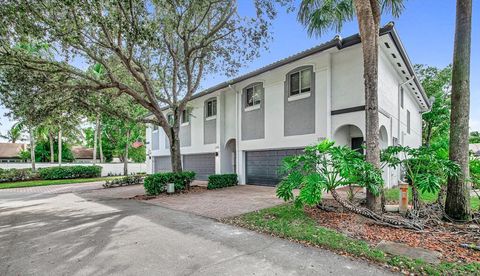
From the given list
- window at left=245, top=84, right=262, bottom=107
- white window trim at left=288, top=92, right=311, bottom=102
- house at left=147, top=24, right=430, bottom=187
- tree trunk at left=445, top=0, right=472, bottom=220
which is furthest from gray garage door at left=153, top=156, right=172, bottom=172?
tree trunk at left=445, top=0, right=472, bottom=220

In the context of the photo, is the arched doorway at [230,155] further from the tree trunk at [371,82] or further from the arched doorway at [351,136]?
the tree trunk at [371,82]

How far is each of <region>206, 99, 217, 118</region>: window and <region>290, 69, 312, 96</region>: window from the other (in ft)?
21.7

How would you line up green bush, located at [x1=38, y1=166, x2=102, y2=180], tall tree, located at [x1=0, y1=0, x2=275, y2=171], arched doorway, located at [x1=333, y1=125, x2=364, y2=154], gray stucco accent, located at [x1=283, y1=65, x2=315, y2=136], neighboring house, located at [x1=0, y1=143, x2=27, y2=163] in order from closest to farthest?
tall tree, located at [x1=0, y1=0, x2=275, y2=171] → gray stucco accent, located at [x1=283, y1=65, x2=315, y2=136] → arched doorway, located at [x1=333, y1=125, x2=364, y2=154] → green bush, located at [x1=38, y1=166, x2=102, y2=180] → neighboring house, located at [x1=0, y1=143, x2=27, y2=163]

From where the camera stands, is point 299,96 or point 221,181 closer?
point 299,96

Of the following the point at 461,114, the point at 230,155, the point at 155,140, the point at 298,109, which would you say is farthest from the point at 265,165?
the point at 155,140

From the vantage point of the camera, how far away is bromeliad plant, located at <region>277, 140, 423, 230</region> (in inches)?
249

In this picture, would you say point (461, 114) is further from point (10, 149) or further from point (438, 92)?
point (10, 149)

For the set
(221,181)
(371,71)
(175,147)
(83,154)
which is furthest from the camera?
(83,154)

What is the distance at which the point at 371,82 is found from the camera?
713cm

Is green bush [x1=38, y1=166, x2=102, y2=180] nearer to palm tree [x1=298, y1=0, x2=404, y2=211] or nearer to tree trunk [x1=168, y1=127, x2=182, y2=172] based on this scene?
tree trunk [x1=168, y1=127, x2=182, y2=172]

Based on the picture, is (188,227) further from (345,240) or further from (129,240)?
(345,240)

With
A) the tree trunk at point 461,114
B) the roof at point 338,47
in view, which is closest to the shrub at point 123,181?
the roof at point 338,47

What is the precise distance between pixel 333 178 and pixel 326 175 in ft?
0.63

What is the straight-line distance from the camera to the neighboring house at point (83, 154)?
140 feet
